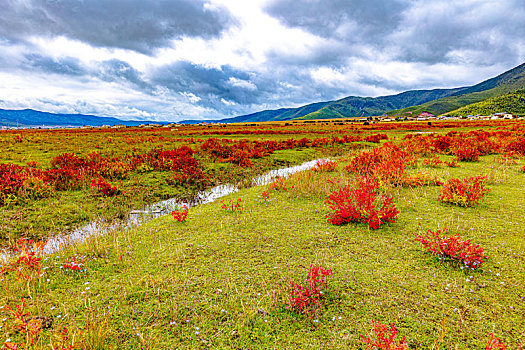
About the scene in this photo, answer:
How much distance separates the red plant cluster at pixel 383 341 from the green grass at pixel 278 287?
0.82 feet

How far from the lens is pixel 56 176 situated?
15.5 m

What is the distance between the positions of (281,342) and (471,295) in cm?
415

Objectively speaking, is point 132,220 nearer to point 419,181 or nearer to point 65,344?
point 65,344

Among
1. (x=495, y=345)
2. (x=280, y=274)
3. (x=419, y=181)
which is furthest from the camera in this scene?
(x=419, y=181)

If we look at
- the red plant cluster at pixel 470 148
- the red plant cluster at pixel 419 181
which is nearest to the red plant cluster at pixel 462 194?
the red plant cluster at pixel 419 181

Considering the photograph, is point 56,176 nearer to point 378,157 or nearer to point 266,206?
point 266,206

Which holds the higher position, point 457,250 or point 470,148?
point 470,148

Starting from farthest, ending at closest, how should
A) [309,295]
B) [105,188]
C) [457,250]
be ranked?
[105,188], [457,250], [309,295]

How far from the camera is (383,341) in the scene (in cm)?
382

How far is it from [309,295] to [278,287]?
854mm

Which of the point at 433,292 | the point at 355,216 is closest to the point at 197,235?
the point at 355,216

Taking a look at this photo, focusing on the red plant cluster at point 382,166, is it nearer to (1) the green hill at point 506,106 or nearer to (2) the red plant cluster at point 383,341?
(2) the red plant cluster at point 383,341

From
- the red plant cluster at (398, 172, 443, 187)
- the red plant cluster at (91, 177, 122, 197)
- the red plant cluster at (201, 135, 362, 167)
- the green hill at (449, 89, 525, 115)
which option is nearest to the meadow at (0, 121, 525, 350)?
the red plant cluster at (398, 172, 443, 187)

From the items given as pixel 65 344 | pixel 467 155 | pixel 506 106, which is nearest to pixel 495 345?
pixel 65 344
